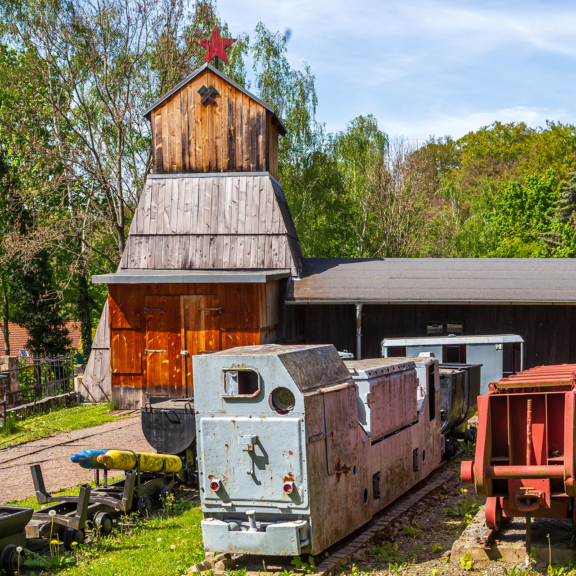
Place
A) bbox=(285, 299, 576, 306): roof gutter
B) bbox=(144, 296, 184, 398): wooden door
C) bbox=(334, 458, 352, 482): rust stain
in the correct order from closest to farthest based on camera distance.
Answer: bbox=(334, 458, 352, 482): rust stain
bbox=(285, 299, 576, 306): roof gutter
bbox=(144, 296, 184, 398): wooden door

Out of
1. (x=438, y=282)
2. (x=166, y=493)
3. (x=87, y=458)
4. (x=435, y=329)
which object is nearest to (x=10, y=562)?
(x=87, y=458)

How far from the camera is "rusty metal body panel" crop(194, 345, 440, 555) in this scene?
707 cm

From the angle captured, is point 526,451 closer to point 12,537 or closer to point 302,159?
point 12,537

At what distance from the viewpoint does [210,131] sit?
20.4 metres

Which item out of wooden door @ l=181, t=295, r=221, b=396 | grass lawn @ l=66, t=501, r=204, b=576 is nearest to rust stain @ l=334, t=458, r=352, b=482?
grass lawn @ l=66, t=501, r=204, b=576

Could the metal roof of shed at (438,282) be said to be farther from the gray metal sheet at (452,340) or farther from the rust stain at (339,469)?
the rust stain at (339,469)

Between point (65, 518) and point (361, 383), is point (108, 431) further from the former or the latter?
point (361, 383)

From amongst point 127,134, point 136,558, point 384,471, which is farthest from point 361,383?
point 127,134

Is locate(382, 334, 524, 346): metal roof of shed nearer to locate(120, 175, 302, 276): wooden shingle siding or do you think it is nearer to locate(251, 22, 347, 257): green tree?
locate(120, 175, 302, 276): wooden shingle siding

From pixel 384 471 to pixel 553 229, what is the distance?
35744 millimetres

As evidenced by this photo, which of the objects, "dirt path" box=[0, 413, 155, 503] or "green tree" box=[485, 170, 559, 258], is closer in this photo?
"dirt path" box=[0, 413, 155, 503]

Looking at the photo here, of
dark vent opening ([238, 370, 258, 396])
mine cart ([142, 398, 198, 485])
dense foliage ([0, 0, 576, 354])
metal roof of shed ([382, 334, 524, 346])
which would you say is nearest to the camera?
dark vent opening ([238, 370, 258, 396])

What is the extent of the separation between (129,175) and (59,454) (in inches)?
782

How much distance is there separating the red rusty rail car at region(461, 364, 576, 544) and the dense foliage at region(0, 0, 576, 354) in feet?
68.5
